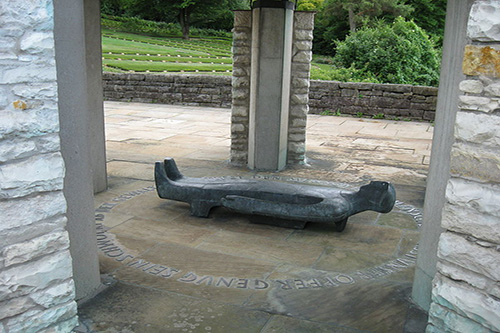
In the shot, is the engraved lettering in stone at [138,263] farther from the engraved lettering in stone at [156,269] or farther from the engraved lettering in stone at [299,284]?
the engraved lettering in stone at [299,284]

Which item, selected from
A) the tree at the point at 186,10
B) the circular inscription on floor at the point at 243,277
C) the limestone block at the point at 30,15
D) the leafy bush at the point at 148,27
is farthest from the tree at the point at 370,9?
the limestone block at the point at 30,15

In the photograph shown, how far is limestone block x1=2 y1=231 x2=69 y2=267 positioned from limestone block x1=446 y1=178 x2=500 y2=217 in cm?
223

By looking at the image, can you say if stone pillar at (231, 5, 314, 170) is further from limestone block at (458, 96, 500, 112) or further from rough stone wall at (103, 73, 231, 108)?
rough stone wall at (103, 73, 231, 108)

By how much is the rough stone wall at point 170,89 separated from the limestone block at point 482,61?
12488 mm

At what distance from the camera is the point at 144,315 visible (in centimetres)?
349

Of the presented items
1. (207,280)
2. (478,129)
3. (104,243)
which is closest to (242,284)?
(207,280)

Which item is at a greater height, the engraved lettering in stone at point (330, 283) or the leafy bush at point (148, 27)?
Result: the leafy bush at point (148, 27)

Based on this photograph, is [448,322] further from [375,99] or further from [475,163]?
[375,99]

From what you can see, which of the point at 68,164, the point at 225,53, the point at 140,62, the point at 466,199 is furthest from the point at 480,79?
the point at 225,53

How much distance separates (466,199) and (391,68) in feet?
44.3

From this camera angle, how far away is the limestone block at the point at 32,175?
2539 millimetres

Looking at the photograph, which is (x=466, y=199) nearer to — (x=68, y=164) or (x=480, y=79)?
(x=480, y=79)

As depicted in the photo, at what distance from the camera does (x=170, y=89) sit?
15.7 metres

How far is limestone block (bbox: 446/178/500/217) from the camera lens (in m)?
2.61
